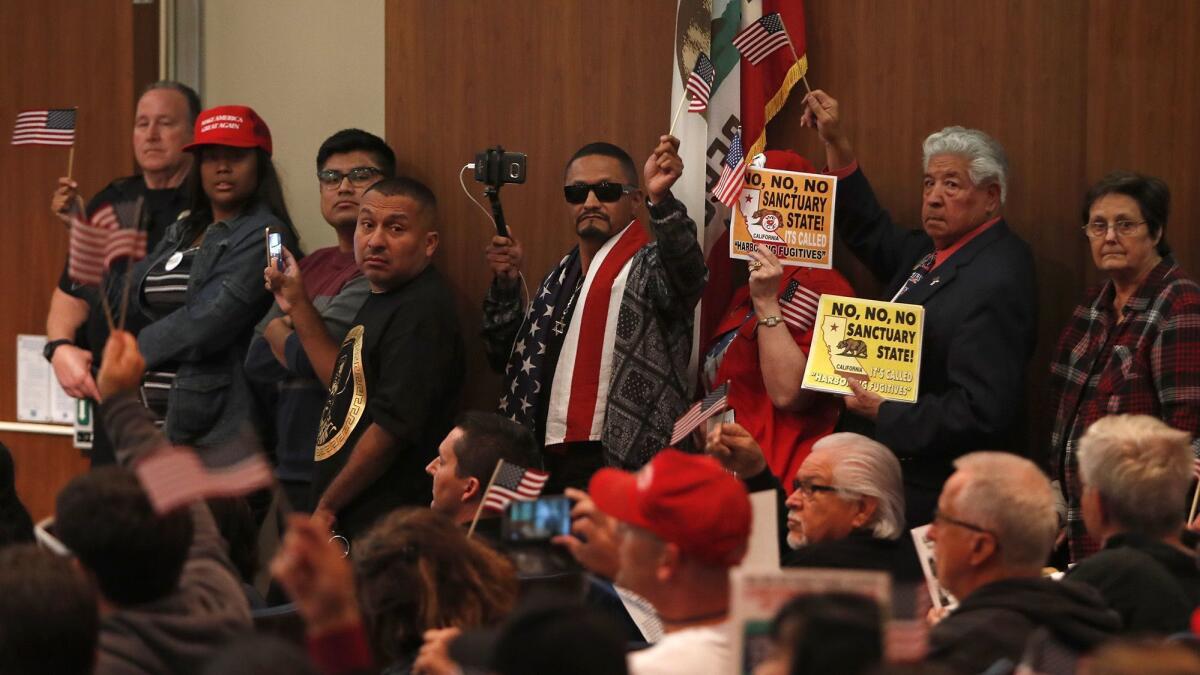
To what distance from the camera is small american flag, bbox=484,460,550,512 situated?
359 cm

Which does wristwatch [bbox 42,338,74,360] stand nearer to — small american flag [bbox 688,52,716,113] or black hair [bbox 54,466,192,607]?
small american flag [bbox 688,52,716,113]

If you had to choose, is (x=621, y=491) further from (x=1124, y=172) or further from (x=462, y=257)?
(x=462, y=257)

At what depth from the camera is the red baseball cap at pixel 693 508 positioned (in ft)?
8.48

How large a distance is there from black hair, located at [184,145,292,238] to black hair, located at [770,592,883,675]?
4.10m

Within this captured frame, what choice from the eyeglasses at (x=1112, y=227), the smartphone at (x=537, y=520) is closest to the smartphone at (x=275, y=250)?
the smartphone at (x=537, y=520)

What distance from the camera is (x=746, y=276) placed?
5371 millimetres

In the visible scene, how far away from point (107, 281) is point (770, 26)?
2.49 m

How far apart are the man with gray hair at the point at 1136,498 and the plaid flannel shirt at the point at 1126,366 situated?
2.51ft

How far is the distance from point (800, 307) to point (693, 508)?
2.35m

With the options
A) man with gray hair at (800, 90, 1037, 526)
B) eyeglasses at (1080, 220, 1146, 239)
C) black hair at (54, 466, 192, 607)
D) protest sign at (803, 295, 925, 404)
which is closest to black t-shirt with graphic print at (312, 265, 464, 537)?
protest sign at (803, 295, 925, 404)

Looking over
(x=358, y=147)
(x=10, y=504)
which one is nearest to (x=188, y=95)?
(x=358, y=147)

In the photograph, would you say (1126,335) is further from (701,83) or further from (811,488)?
(701,83)

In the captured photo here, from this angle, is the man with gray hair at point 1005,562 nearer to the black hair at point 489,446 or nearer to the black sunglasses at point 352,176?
the black hair at point 489,446

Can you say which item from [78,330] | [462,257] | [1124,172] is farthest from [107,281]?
[1124,172]
